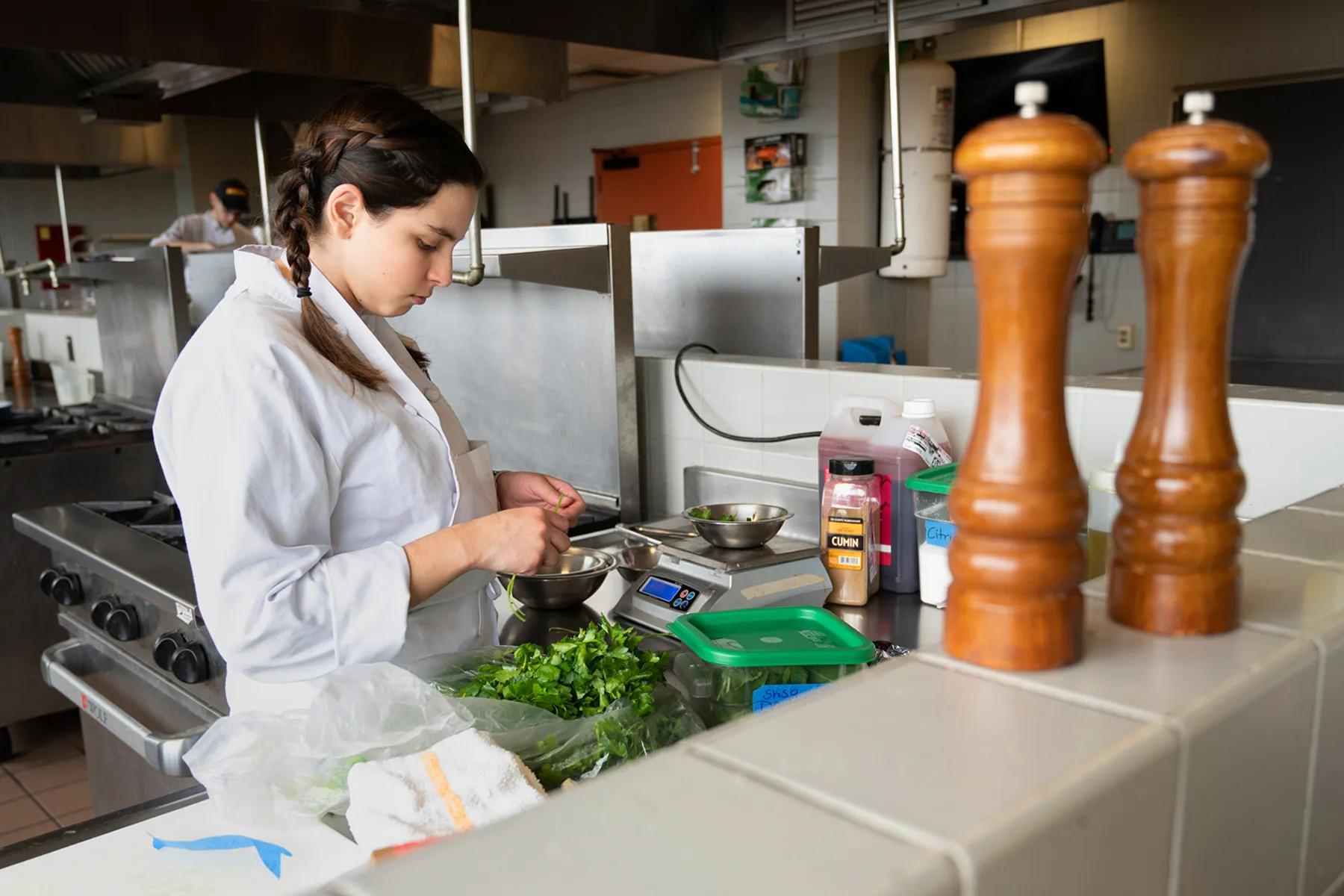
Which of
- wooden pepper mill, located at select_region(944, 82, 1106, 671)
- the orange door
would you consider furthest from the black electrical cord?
the orange door

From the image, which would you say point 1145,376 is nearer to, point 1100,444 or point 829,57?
point 1100,444

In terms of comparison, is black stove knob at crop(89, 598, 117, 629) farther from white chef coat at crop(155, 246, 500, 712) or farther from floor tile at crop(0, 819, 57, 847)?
white chef coat at crop(155, 246, 500, 712)

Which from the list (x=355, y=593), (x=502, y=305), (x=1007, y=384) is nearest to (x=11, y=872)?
(x=355, y=593)

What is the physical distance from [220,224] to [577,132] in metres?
2.94

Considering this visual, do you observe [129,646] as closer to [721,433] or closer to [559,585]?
[559,585]

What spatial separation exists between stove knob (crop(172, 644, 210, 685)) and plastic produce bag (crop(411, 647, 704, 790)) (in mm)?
1068

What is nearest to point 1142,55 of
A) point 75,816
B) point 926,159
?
point 926,159

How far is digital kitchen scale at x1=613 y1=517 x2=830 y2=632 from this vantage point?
170cm

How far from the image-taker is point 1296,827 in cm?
68

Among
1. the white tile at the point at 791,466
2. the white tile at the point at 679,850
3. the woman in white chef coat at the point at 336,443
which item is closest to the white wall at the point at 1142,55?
the white tile at the point at 791,466

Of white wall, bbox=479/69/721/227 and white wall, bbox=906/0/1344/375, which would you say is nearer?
white wall, bbox=906/0/1344/375

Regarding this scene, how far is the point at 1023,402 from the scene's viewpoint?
0.60 m

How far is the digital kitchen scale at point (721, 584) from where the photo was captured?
1704mm

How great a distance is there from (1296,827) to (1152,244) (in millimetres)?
372
